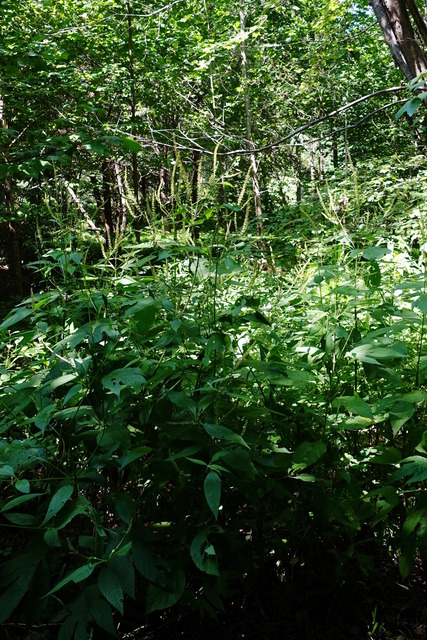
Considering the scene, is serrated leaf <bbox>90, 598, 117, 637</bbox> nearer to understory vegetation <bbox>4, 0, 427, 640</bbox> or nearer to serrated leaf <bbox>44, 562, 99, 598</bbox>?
understory vegetation <bbox>4, 0, 427, 640</bbox>

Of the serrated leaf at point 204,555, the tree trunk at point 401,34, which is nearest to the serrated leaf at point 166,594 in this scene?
the serrated leaf at point 204,555

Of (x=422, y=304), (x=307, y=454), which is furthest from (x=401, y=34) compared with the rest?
(x=307, y=454)

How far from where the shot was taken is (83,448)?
1.96 metres

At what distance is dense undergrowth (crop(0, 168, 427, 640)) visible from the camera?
1533 millimetres

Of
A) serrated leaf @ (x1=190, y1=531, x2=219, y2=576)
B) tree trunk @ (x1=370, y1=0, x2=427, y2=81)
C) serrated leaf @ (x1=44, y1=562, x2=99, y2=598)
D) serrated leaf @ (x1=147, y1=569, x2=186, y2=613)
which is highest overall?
tree trunk @ (x1=370, y1=0, x2=427, y2=81)

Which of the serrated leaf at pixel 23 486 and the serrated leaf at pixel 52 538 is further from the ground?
the serrated leaf at pixel 23 486

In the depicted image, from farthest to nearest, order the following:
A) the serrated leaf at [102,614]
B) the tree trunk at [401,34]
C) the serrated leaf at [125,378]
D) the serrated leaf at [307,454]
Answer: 1. the tree trunk at [401,34]
2. the serrated leaf at [307,454]
3. the serrated leaf at [125,378]
4. the serrated leaf at [102,614]

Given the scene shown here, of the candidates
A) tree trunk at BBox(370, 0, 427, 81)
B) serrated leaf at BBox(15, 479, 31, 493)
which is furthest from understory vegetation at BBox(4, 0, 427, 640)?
tree trunk at BBox(370, 0, 427, 81)

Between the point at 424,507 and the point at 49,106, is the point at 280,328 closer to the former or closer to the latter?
the point at 424,507

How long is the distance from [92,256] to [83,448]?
1296 centimetres

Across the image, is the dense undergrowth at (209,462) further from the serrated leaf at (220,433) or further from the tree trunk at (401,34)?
the tree trunk at (401,34)

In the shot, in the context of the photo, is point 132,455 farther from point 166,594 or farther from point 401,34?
point 401,34

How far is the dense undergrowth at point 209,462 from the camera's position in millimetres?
1533

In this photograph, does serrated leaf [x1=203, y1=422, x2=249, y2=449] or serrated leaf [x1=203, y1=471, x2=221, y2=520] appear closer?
serrated leaf [x1=203, y1=471, x2=221, y2=520]
